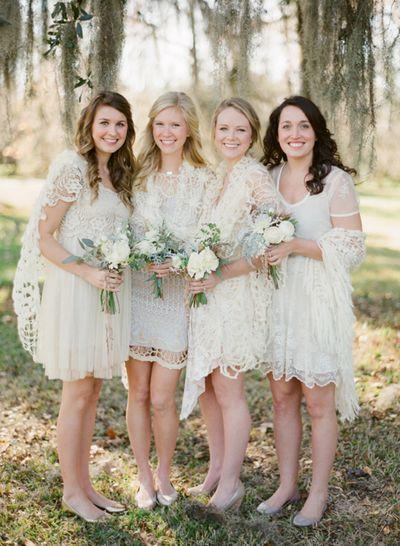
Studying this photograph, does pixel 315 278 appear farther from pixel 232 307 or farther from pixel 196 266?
pixel 196 266

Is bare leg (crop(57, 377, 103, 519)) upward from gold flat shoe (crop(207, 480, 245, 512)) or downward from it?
upward

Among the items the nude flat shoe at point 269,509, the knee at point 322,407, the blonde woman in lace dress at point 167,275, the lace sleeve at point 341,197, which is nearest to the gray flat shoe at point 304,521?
the nude flat shoe at point 269,509

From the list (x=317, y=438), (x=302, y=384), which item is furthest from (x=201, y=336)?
(x=317, y=438)

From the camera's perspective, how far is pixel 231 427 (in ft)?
11.6

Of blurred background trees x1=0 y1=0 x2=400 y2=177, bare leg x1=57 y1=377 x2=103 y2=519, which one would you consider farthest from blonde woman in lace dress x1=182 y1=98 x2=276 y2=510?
blurred background trees x1=0 y1=0 x2=400 y2=177

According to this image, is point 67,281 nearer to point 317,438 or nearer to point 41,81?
point 317,438

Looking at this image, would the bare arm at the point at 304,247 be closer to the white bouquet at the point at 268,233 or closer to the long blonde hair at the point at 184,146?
the white bouquet at the point at 268,233

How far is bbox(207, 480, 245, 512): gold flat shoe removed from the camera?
138 inches

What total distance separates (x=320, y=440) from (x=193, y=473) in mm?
1059

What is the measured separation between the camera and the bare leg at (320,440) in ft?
11.1

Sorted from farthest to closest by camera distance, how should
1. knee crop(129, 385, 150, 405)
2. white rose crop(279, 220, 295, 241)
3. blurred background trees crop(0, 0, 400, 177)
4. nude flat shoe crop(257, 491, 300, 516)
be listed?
blurred background trees crop(0, 0, 400, 177), knee crop(129, 385, 150, 405), nude flat shoe crop(257, 491, 300, 516), white rose crop(279, 220, 295, 241)

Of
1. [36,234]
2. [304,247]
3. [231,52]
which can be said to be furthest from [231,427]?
[231,52]

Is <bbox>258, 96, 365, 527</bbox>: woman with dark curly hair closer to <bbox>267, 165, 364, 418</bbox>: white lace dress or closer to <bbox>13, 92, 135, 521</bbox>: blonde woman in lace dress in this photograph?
<bbox>267, 165, 364, 418</bbox>: white lace dress

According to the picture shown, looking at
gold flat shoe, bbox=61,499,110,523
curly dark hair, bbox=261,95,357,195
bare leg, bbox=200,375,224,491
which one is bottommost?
gold flat shoe, bbox=61,499,110,523
